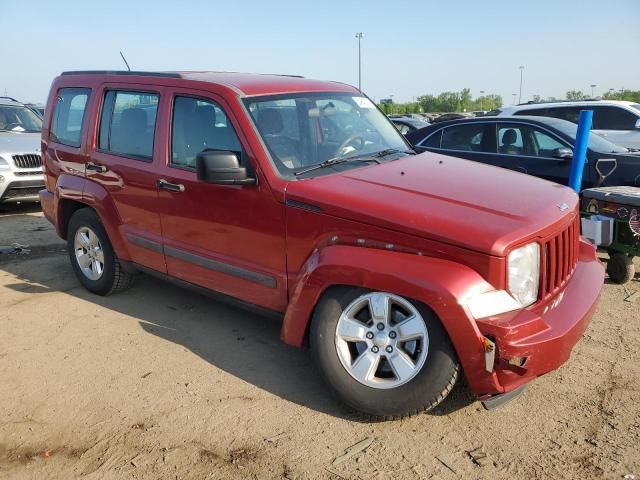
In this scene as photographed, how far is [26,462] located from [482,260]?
98.8 inches

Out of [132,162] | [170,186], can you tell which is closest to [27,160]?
[132,162]

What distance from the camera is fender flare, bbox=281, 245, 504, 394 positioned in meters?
2.64

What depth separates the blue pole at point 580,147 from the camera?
567 cm

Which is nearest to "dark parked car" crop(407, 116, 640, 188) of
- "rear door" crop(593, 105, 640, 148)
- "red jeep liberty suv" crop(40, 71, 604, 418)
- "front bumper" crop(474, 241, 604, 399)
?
"rear door" crop(593, 105, 640, 148)

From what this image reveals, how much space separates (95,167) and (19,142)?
5180 mm

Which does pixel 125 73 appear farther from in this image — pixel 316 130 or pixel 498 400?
pixel 498 400

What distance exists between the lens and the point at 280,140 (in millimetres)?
3615

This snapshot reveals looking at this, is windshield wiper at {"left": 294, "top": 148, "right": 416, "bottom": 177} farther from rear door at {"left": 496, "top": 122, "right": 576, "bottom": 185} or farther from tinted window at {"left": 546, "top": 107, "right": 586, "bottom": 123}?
tinted window at {"left": 546, "top": 107, "right": 586, "bottom": 123}

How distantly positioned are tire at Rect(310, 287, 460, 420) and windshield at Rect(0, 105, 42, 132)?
8.71 metres

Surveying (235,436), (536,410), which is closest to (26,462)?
(235,436)

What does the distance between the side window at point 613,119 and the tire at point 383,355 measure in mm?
8062

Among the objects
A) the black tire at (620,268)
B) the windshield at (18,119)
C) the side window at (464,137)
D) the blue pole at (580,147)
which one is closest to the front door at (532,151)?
the side window at (464,137)

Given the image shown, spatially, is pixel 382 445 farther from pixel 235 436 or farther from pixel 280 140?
pixel 280 140

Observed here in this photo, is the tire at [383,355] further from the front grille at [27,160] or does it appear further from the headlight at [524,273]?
the front grille at [27,160]
